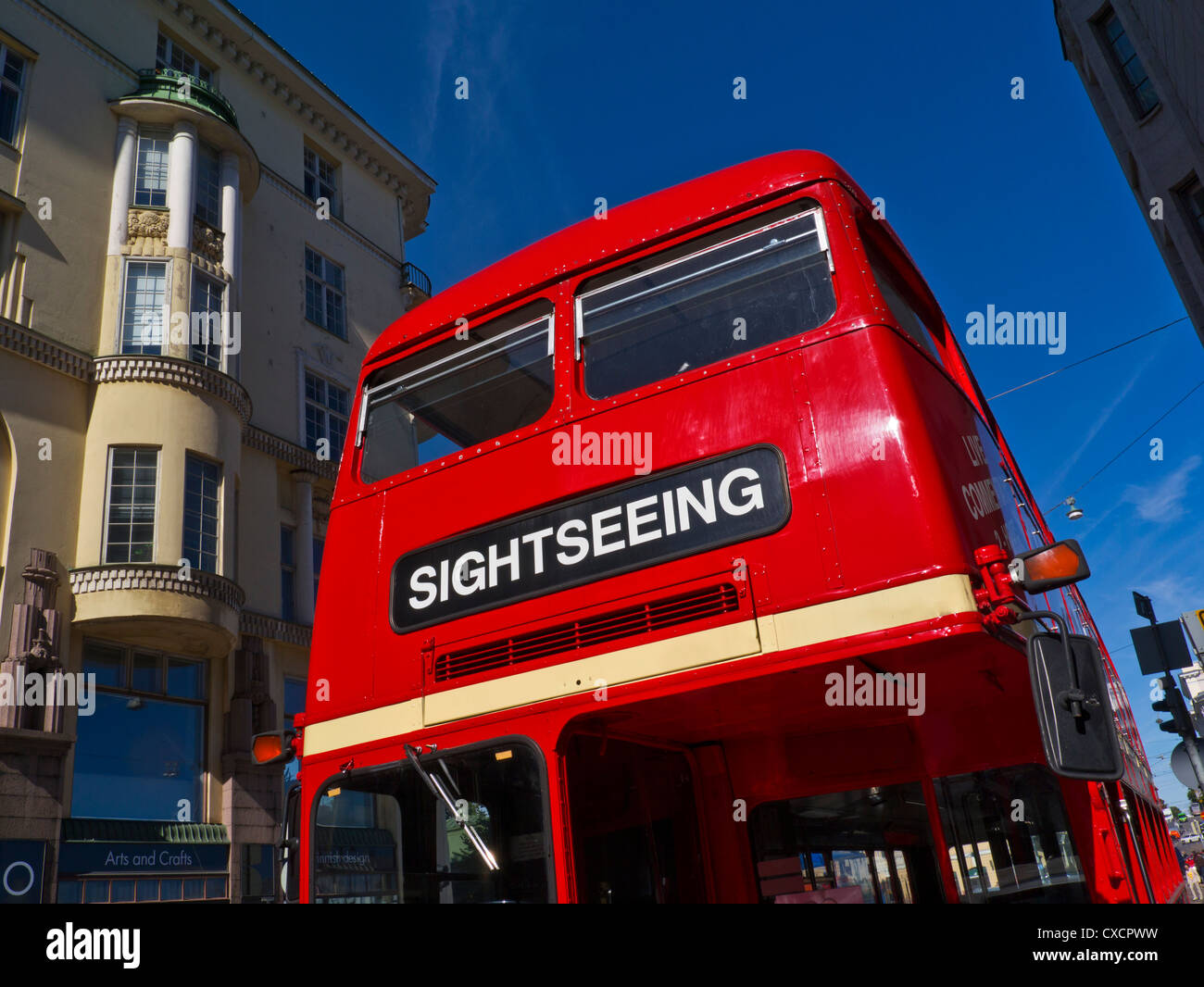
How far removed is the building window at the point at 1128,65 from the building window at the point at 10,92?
19.8m

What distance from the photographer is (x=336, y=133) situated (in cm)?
2361

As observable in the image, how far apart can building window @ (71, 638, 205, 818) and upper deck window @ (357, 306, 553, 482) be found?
11211mm

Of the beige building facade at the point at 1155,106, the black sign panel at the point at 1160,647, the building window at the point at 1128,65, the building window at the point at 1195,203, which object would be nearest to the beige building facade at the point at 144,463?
the black sign panel at the point at 1160,647

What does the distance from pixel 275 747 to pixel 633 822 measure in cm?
179

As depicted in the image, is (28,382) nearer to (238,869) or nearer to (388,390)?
(238,869)

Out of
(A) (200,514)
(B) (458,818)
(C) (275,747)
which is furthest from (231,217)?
(B) (458,818)

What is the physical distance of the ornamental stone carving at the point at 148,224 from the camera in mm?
16578

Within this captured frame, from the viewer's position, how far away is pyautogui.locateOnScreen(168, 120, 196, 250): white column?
54.7 feet

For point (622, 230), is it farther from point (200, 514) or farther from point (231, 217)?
point (231, 217)

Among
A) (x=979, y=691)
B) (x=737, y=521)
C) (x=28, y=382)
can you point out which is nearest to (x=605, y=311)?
(x=737, y=521)

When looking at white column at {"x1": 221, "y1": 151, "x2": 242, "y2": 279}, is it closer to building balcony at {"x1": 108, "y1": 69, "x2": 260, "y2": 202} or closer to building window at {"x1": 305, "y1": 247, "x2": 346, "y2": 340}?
building balcony at {"x1": 108, "y1": 69, "x2": 260, "y2": 202}

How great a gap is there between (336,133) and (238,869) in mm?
17750

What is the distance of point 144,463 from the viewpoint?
15.1 m
